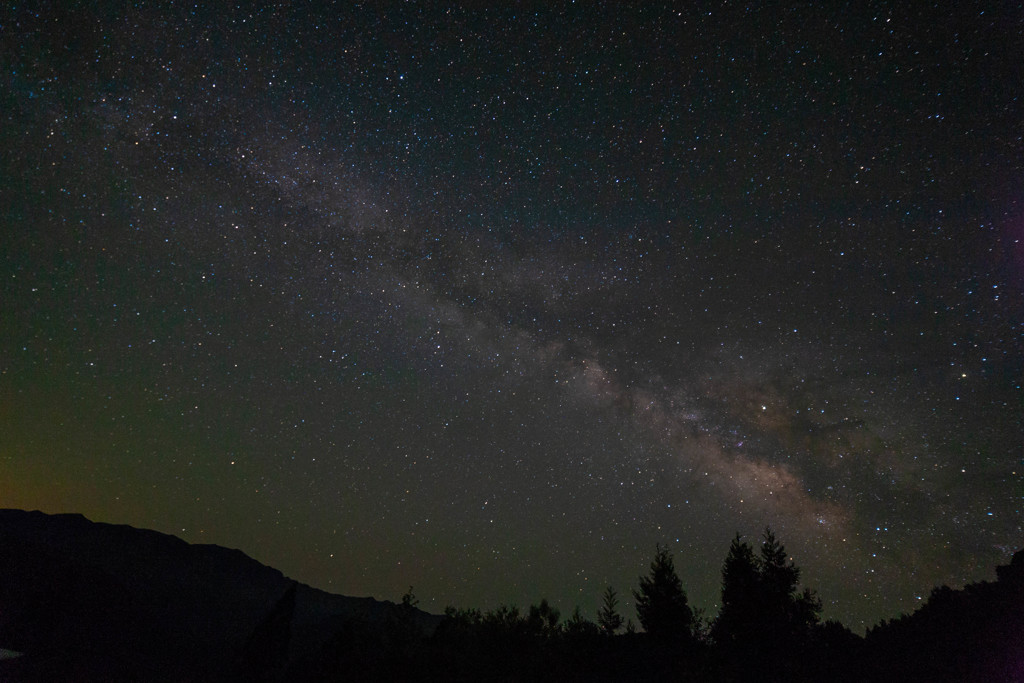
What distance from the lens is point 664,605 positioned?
2847cm

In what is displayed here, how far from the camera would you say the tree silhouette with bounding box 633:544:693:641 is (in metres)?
27.4

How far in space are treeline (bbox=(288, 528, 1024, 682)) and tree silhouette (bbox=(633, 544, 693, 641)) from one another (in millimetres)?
58

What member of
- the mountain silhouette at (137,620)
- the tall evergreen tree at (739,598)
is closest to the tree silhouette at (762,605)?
the tall evergreen tree at (739,598)

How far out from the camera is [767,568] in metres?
27.8

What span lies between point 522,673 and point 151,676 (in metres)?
48.2

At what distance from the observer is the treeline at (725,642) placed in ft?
58.2

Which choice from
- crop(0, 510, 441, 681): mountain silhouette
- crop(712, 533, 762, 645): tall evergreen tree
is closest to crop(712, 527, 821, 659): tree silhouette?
crop(712, 533, 762, 645): tall evergreen tree

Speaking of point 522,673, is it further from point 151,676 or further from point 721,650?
point 151,676

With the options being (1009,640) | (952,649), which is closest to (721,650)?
(952,649)

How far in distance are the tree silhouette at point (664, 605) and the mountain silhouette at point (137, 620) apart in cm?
1358

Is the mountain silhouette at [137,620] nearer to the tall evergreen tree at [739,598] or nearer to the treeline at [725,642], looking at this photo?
the treeline at [725,642]

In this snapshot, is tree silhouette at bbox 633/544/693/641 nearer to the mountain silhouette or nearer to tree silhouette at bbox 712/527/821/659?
tree silhouette at bbox 712/527/821/659

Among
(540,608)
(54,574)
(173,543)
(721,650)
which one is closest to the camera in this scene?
(721,650)

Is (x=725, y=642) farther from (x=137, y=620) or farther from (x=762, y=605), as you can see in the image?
(x=137, y=620)
